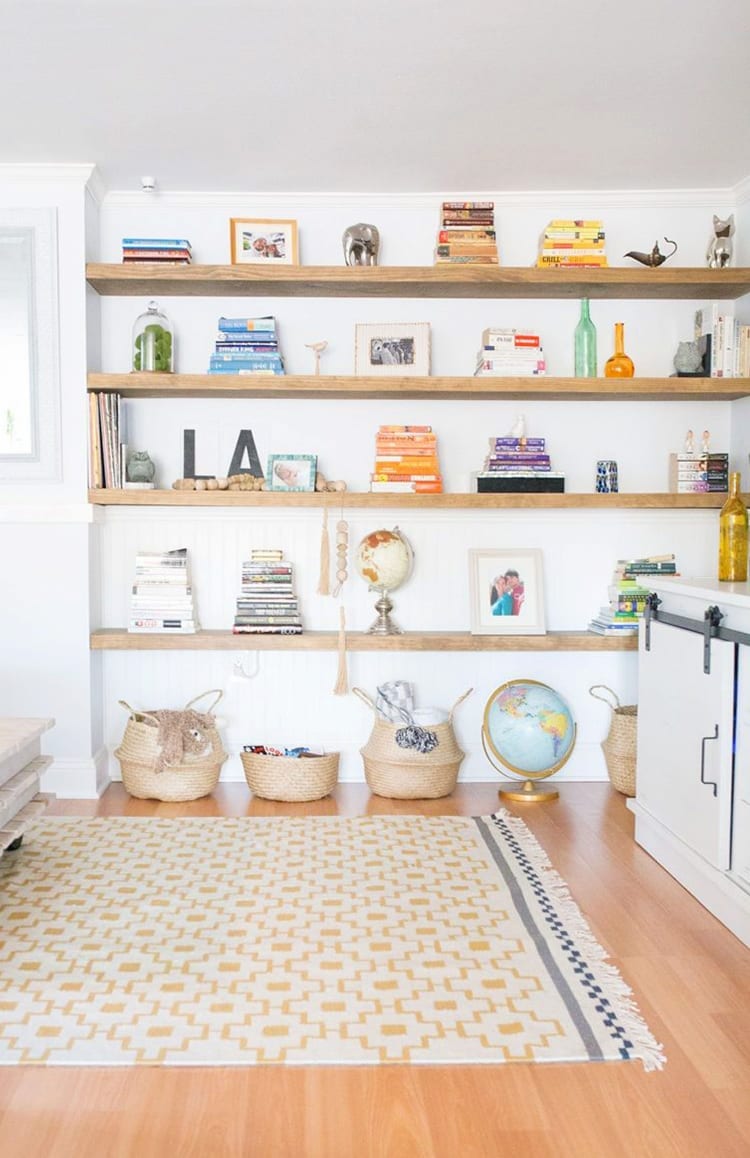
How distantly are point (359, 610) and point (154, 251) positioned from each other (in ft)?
5.39

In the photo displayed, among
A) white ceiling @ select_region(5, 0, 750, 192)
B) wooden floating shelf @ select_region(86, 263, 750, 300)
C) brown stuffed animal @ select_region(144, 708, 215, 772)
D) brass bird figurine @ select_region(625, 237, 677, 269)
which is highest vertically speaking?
white ceiling @ select_region(5, 0, 750, 192)

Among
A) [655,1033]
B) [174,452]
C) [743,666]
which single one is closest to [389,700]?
[174,452]

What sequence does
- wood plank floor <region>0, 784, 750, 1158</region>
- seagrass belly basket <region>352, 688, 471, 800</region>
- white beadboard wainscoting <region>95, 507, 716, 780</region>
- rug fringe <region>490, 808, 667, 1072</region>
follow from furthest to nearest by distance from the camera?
1. white beadboard wainscoting <region>95, 507, 716, 780</region>
2. seagrass belly basket <region>352, 688, 471, 800</region>
3. rug fringe <region>490, 808, 667, 1072</region>
4. wood plank floor <region>0, 784, 750, 1158</region>

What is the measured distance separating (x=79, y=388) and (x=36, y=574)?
74 centimetres

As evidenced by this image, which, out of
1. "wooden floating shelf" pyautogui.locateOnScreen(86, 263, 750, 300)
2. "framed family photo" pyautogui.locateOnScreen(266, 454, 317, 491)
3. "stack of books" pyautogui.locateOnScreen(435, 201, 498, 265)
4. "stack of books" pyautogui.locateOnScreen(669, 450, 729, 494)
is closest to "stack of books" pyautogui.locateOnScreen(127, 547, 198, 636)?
"framed family photo" pyautogui.locateOnScreen(266, 454, 317, 491)

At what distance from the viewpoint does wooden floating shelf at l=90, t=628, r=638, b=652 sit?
3844 mm

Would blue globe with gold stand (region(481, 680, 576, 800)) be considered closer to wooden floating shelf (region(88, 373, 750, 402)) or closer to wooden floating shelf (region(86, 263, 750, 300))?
wooden floating shelf (region(88, 373, 750, 402))

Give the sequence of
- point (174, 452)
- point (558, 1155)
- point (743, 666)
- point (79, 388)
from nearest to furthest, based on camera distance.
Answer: point (558, 1155)
point (743, 666)
point (79, 388)
point (174, 452)

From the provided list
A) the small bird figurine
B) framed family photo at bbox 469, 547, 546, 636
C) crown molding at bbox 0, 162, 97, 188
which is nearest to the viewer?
crown molding at bbox 0, 162, 97, 188

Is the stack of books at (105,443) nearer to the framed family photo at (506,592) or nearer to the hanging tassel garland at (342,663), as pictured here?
the hanging tassel garland at (342,663)

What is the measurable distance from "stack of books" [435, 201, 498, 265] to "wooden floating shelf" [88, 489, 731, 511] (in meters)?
0.92

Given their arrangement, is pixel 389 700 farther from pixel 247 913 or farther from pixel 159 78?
pixel 159 78

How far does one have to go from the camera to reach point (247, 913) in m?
2.69

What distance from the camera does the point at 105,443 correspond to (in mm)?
3834
